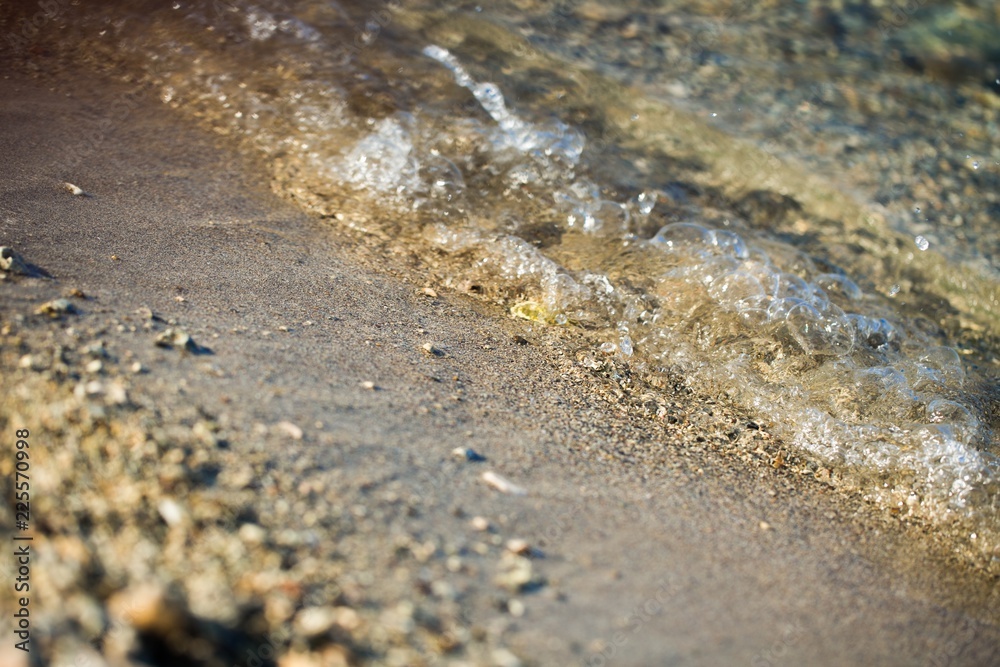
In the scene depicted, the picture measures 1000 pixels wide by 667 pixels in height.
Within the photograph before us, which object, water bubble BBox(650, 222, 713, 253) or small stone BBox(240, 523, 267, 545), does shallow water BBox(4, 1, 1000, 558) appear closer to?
water bubble BBox(650, 222, 713, 253)

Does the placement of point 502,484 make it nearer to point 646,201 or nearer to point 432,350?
point 432,350

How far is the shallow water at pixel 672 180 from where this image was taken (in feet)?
9.37

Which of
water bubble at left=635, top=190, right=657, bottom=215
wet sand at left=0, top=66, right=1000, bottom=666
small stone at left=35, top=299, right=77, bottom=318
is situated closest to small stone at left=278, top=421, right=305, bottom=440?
wet sand at left=0, top=66, right=1000, bottom=666

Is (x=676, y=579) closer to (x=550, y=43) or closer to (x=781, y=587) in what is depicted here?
(x=781, y=587)

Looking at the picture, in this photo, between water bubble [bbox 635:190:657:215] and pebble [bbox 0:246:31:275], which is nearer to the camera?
pebble [bbox 0:246:31:275]

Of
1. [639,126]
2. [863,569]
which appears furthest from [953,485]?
[639,126]

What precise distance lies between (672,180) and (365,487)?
2.74 metres

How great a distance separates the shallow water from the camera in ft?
9.37

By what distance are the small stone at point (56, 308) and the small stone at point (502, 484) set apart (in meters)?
1.21

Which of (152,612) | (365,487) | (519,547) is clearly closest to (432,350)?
(365,487)

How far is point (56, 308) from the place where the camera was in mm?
2121

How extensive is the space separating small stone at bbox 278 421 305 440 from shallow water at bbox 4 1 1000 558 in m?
1.18

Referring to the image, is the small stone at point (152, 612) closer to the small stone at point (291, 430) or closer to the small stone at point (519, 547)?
the small stone at point (291, 430)

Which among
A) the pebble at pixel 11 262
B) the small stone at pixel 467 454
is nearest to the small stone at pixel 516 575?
the small stone at pixel 467 454
